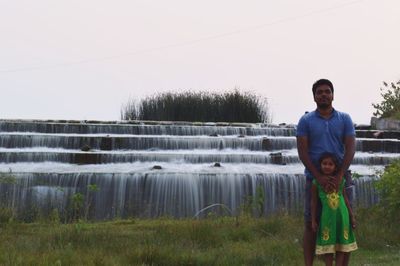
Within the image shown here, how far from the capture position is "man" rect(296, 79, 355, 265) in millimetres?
4578

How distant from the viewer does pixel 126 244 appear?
6430mm

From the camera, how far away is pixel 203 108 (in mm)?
23641

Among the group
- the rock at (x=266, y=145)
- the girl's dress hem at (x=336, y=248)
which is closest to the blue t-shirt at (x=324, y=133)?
the girl's dress hem at (x=336, y=248)

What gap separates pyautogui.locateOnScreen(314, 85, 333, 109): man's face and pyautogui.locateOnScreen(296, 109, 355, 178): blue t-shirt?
0.10 metres

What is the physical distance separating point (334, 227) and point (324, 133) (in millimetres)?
791

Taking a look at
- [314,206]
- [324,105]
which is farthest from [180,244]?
[324,105]

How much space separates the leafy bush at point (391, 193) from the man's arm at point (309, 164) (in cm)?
379

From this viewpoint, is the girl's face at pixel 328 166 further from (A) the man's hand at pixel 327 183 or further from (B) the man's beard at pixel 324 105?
(B) the man's beard at pixel 324 105

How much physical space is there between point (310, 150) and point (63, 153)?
948cm

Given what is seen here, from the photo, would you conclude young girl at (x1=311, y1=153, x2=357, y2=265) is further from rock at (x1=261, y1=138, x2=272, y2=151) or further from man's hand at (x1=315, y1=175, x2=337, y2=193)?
rock at (x1=261, y1=138, x2=272, y2=151)

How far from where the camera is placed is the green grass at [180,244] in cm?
570

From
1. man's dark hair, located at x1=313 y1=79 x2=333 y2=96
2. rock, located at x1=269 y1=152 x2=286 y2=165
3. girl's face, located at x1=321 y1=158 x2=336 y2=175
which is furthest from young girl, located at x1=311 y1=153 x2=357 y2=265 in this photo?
rock, located at x1=269 y1=152 x2=286 y2=165

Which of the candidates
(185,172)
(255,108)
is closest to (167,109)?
(255,108)

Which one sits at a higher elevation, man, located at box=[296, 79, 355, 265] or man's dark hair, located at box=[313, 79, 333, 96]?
man's dark hair, located at box=[313, 79, 333, 96]
